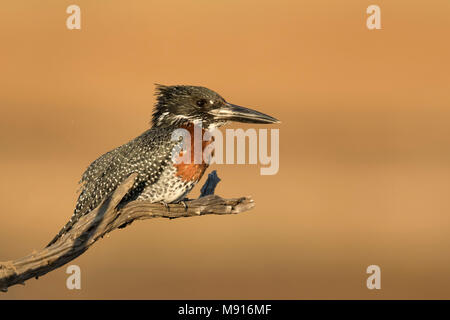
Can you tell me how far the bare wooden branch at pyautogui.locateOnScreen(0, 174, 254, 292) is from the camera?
4266 mm

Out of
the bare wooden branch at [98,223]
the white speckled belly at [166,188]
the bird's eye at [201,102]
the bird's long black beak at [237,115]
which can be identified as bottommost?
the bare wooden branch at [98,223]

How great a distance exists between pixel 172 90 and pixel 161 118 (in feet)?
0.91

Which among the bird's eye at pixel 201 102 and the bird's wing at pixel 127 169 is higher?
the bird's eye at pixel 201 102

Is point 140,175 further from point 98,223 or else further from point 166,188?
point 98,223

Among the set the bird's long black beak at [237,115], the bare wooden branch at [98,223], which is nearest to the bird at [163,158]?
the bird's long black beak at [237,115]

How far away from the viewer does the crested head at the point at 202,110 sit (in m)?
5.46

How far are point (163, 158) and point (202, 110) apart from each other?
A: 0.59 metres

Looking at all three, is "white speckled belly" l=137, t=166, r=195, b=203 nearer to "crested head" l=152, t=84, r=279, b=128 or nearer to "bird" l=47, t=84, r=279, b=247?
"bird" l=47, t=84, r=279, b=247

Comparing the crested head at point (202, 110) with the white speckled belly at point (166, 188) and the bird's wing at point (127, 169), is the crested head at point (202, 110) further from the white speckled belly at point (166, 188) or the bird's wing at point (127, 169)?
the white speckled belly at point (166, 188)

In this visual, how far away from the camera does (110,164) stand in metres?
5.39

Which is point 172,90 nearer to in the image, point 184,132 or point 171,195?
point 184,132

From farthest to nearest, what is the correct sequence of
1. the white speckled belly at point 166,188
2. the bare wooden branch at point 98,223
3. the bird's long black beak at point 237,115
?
the bird's long black beak at point 237,115 → the white speckled belly at point 166,188 → the bare wooden branch at point 98,223

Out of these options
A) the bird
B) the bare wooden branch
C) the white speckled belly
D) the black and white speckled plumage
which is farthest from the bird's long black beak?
the bare wooden branch

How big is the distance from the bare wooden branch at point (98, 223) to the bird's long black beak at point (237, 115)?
0.89m
